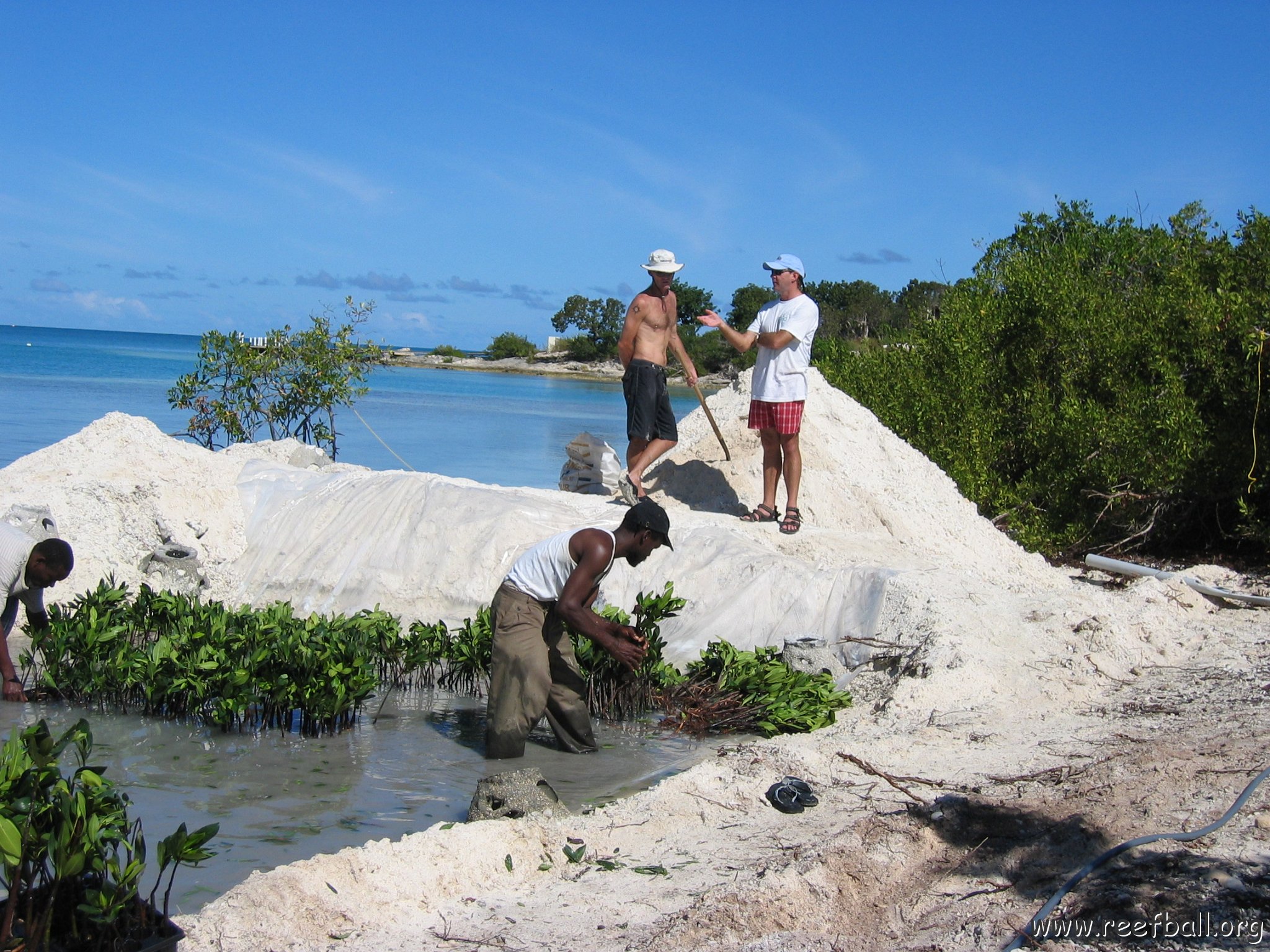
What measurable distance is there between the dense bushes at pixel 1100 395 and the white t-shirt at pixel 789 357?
343 cm

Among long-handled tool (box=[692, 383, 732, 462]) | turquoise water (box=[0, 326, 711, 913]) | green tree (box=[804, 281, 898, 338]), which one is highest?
green tree (box=[804, 281, 898, 338])

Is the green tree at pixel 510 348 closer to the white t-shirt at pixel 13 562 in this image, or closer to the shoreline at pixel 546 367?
the shoreline at pixel 546 367

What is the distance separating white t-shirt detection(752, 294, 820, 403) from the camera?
820 centimetres

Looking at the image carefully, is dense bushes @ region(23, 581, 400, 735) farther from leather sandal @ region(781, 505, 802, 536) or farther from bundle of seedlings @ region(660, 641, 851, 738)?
leather sandal @ region(781, 505, 802, 536)

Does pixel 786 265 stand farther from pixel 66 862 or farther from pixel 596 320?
pixel 596 320

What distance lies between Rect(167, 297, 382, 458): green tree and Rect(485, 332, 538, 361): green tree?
47301 mm

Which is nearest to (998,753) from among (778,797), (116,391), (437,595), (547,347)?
(778,797)

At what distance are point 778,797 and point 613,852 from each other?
0.81 m

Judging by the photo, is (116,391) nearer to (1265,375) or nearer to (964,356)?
(964,356)

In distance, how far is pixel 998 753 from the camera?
5023mm

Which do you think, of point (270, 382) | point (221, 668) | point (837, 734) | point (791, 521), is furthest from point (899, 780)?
point (270, 382)

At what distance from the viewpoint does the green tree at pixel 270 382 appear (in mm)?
13453

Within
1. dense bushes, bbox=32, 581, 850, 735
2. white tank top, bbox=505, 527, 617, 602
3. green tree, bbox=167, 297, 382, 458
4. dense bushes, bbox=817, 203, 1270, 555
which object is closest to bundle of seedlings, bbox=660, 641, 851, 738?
dense bushes, bbox=32, 581, 850, 735

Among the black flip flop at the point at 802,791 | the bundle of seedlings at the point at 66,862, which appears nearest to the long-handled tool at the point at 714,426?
the black flip flop at the point at 802,791
